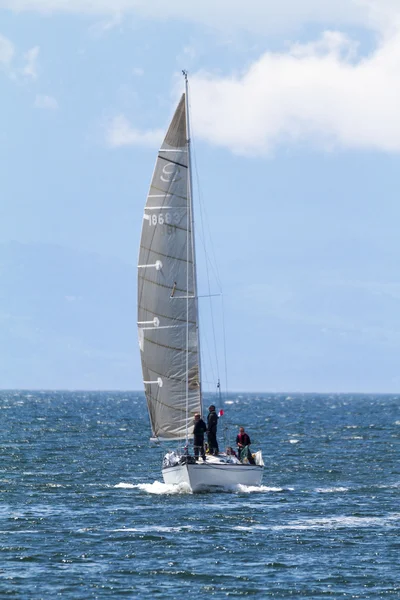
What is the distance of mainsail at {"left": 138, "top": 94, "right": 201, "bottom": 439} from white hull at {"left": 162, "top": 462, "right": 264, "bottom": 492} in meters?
1.96

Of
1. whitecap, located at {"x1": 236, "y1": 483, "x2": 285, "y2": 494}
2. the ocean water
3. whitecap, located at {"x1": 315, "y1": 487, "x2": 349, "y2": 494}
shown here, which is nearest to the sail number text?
the ocean water

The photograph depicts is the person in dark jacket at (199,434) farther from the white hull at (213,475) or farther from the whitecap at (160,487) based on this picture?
the whitecap at (160,487)

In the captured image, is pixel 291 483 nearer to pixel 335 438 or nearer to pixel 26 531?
pixel 26 531

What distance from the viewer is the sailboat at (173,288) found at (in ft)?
144

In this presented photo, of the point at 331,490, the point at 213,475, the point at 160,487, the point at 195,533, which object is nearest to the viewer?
the point at 195,533

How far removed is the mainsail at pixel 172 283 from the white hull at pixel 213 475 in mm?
1959

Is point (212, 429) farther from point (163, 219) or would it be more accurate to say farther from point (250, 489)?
point (163, 219)

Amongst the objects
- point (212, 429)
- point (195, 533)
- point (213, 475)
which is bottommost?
point (195, 533)

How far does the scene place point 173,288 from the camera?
43812mm

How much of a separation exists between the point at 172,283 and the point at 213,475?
7.18 metres

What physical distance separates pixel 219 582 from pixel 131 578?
211cm

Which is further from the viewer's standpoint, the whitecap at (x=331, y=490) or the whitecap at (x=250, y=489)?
the whitecap at (x=331, y=490)

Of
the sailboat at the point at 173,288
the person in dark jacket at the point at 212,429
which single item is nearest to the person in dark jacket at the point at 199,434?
the person in dark jacket at the point at 212,429

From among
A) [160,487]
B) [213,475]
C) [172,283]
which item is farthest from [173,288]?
[160,487]
